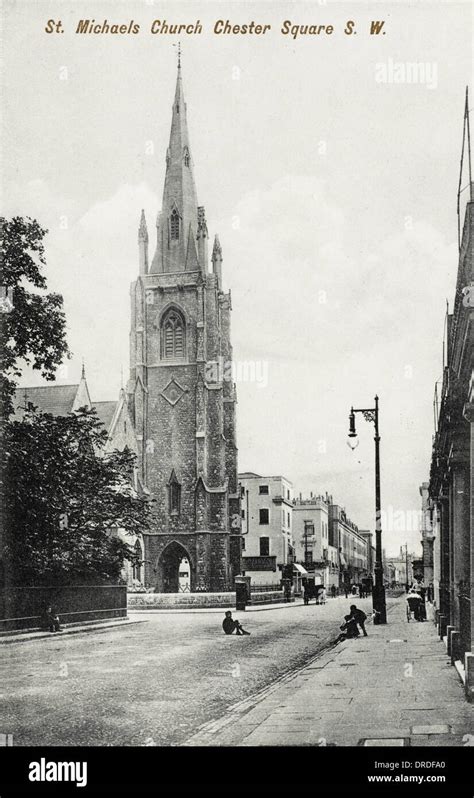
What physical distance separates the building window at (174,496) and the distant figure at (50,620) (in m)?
34.2

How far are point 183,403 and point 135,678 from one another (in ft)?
153

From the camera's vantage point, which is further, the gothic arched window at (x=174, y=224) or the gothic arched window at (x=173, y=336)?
the gothic arched window at (x=174, y=224)

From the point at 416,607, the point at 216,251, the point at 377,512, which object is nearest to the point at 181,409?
the point at 216,251

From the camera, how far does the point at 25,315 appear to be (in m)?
16.5

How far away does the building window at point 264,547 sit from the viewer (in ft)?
143

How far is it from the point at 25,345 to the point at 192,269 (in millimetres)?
45367

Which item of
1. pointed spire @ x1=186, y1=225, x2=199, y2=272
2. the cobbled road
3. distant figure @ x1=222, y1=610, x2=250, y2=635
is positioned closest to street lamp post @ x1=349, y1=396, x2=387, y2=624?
the cobbled road

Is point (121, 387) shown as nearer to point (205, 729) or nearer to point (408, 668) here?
point (408, 668)

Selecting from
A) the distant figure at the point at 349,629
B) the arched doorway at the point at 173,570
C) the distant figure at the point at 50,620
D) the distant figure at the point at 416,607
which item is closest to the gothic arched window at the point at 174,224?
the arched doorway at the point at 173,570

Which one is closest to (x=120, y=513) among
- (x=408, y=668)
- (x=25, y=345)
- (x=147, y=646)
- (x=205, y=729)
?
(x=147, y=646)

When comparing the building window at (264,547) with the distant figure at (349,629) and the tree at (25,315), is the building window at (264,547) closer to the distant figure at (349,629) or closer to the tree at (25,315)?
the distant figure at (349,629)

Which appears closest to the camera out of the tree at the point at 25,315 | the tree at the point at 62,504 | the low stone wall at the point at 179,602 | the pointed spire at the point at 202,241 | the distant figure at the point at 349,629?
the tree at the point at 25,315
